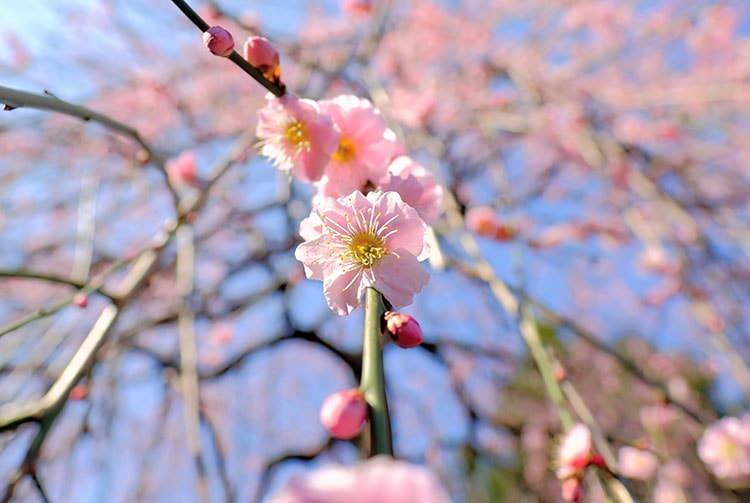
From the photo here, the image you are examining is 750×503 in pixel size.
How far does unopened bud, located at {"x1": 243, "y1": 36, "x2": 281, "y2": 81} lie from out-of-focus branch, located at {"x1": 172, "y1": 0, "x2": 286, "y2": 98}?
0.04ft

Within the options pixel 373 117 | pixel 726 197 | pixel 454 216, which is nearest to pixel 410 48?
pixel 726 197

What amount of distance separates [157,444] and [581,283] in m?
5.50

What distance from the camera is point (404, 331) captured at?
76cm

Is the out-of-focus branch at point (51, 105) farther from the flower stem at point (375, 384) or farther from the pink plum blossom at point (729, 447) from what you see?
the pink plum blossom at point (729, 447)

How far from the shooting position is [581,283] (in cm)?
692

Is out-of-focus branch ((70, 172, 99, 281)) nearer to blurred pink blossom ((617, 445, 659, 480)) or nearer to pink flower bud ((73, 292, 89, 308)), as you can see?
pink flower bud ((73, 292, 89, 308))

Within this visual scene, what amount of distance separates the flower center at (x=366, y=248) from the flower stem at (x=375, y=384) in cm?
14

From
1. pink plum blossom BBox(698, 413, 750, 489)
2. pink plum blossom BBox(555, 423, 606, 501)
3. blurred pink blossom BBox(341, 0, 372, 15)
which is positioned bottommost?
pink plum blossom BBox(698, 413, 750, 489)

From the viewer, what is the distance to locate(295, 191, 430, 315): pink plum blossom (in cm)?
87

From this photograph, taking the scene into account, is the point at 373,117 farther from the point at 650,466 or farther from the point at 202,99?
the point at 202,99

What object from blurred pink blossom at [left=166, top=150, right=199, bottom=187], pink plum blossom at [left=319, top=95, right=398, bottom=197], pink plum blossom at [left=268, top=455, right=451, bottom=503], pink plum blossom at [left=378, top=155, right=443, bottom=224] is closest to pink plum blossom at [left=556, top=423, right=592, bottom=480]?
pink plum blossom at [left=378, top=155, right=443, bottom=224]

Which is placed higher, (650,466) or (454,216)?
(454,216)

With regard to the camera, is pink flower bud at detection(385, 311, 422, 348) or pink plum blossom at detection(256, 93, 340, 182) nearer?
pink flower bud at detection(385, 311, 422, 348)

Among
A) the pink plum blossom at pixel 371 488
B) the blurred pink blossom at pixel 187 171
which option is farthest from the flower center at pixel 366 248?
the blurred pink blossom at pixel 187 171
